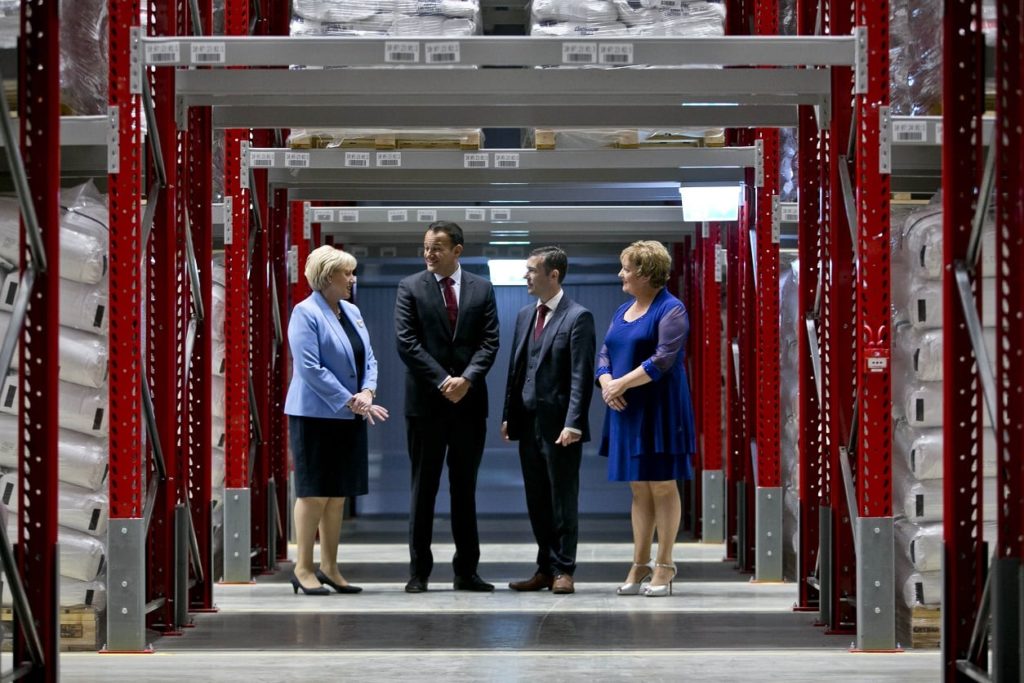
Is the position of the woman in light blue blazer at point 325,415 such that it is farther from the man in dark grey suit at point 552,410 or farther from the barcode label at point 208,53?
the barcode label at point 208,53

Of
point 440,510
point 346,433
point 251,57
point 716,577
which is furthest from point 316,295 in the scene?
point 440,510

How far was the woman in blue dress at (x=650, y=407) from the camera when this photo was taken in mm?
7906

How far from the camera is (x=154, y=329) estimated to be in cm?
674

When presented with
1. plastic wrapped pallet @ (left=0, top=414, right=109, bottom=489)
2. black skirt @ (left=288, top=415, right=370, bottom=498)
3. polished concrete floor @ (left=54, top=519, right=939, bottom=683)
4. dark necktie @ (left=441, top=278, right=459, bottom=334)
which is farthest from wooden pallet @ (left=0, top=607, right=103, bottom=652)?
dark necktie @ (left=441, top=278, right=459, bottom=334)

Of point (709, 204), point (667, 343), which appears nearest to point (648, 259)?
point (667, 343)

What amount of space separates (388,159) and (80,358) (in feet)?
7.88

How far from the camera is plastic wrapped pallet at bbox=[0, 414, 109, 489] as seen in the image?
6695 millimetres

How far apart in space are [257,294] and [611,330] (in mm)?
2558

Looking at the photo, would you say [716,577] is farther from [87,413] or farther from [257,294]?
[87,413]

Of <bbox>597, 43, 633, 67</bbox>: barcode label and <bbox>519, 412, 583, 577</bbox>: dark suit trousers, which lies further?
<bbox>519, 412, 583, 577</bbox>: dark suit trousers

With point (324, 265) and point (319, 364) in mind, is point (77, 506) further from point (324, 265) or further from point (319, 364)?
point (324, 265)

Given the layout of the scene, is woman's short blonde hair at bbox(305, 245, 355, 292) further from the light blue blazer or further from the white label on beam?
the white label on beam

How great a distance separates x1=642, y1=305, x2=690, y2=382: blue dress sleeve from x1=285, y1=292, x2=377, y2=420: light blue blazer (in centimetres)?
158

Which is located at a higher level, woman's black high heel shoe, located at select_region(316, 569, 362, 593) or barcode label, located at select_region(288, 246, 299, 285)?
barcode label, located at select_region(288, 246, 299, 285)
